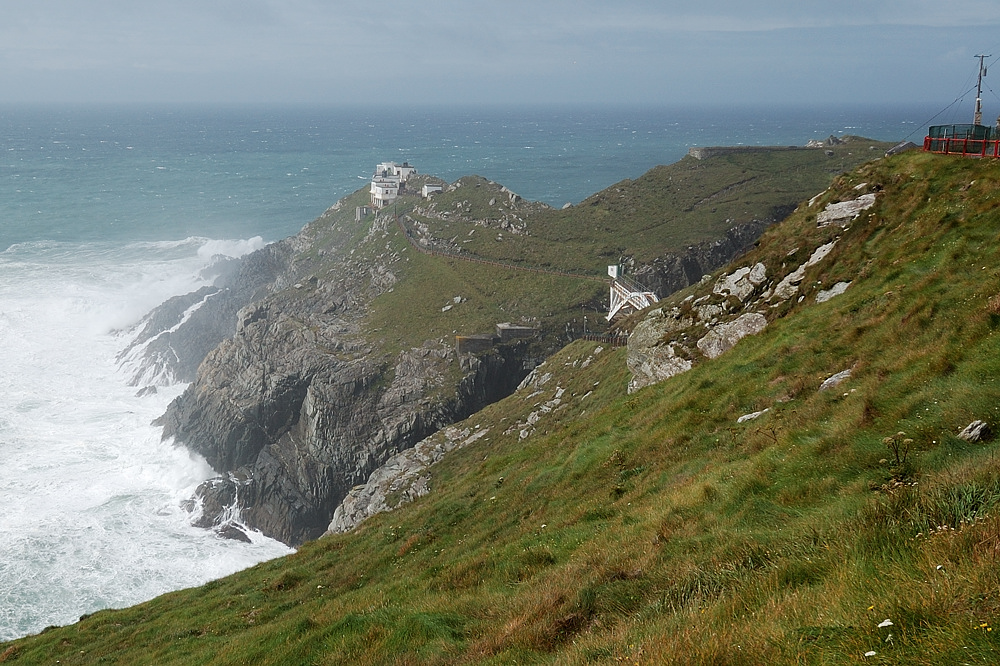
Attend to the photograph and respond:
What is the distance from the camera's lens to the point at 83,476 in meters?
64.8

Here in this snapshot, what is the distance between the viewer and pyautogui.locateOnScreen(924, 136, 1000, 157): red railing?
2782 cm

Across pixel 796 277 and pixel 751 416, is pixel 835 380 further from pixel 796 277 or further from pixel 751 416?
pixel 796 277

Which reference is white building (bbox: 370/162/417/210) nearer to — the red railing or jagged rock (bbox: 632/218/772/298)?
jagged rock (bbox: 632/218/772/298)

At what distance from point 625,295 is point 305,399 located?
38.1m

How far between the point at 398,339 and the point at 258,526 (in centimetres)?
2587

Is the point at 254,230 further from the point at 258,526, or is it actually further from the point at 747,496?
the point at 747,496

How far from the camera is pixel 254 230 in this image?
17675cm

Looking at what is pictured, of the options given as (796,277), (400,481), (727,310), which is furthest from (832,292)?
(400,481)

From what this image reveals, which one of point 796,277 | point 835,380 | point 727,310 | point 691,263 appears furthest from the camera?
point 691,263

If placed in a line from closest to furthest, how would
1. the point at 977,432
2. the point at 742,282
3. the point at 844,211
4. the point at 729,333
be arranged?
the point at 977,432, the point at 729,333, the point at 844,211, the point at 742,282

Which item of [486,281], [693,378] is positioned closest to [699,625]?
[693,378]

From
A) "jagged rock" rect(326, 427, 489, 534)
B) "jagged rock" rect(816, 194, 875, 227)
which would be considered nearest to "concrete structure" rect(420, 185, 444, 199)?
"jagged rock" rect(326, 427, 489, 534)

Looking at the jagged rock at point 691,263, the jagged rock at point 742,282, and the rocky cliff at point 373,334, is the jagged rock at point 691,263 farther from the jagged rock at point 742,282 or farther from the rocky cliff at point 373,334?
the jagged rock at point 742,282

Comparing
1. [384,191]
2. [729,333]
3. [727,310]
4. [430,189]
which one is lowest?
[729,333]
